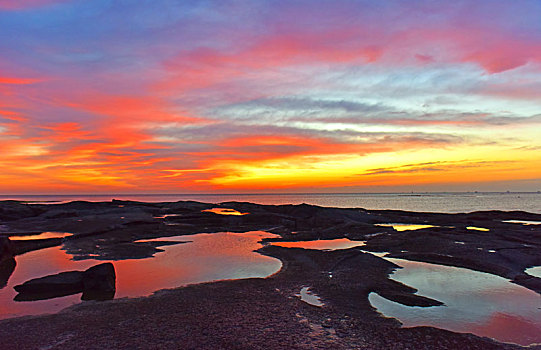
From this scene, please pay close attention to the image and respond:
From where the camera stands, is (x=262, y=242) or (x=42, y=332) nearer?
(x=42, y=332)

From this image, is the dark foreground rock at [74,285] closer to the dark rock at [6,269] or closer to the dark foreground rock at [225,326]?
the dark foreground rock at [225,326]

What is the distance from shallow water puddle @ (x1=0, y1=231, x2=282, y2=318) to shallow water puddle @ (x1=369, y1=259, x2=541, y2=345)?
901cm

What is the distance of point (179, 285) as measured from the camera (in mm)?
20188

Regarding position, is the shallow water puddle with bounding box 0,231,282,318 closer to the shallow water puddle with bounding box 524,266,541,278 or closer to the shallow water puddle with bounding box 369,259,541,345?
the shallow water puddle with bounding box 369,259,541,345

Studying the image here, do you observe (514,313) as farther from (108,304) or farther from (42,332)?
(42,332)

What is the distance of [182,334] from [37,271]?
17040 mm

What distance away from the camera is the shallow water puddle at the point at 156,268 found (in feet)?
56.4

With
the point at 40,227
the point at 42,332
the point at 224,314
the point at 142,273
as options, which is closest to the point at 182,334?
the point at 224,314

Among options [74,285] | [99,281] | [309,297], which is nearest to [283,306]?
[309,297]

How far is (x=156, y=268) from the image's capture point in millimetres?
24828

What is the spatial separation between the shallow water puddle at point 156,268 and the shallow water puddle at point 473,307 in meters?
9.01

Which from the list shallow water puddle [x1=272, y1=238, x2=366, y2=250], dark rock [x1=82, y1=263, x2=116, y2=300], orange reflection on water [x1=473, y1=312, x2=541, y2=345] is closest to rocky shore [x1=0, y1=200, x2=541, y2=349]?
orange reflection on water [x1=473, y1=312, x2=541, y2=345]

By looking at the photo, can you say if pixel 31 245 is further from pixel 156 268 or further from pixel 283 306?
pixel 283 306

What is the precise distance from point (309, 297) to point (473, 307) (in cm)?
737
